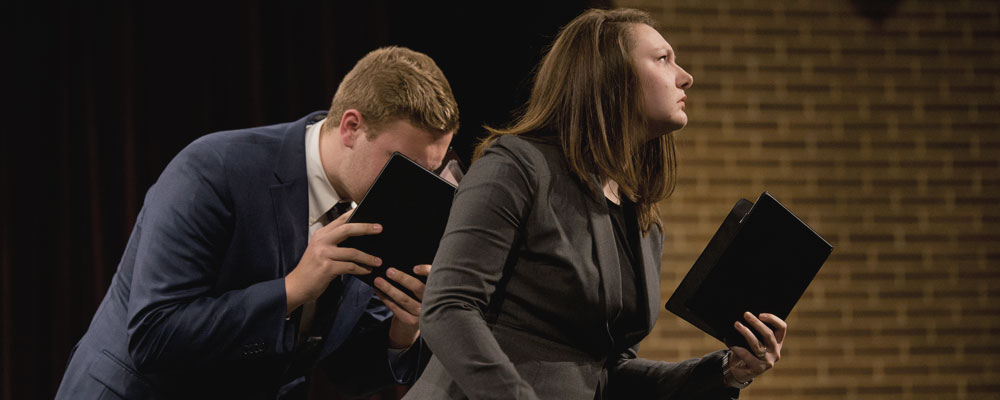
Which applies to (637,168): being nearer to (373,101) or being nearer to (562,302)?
(562,302)

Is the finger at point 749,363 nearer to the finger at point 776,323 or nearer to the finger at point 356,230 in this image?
the finger at point 776,323

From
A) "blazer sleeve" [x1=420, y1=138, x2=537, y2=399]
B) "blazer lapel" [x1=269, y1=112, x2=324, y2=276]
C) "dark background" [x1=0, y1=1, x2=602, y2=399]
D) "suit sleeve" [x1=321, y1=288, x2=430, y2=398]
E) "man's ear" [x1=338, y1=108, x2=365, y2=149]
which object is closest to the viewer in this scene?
"blazer sleeve" [x1=420, y1=138, x2=537, y2=399]

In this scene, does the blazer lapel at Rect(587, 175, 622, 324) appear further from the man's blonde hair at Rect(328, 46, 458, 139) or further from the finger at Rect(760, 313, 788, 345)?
the man's blonde hair at Rect(328, 46, 458, 139)

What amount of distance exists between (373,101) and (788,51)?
2466 mm

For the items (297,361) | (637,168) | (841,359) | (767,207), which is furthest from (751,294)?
(841,359)

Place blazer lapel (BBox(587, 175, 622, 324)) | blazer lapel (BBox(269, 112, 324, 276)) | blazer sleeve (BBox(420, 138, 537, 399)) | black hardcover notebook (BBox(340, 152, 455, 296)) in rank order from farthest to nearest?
blazer lapel (BBox(269, 112, 324, 276)) → black hardcover notebook (BBox(340, 152, 455, 296)) → blazer lapel (BBox(587, 175, 622, 324)) → blazer sleeve (BBox(420, 138, 537, 399))

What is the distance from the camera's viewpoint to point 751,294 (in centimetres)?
138

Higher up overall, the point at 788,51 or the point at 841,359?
the point at 788,51

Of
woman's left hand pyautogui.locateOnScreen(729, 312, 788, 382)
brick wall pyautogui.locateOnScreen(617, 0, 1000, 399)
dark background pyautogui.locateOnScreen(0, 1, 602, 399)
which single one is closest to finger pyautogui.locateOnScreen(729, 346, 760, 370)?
woman's left hand pyautogui.locateOnScreen(729, 312, 788, 382)

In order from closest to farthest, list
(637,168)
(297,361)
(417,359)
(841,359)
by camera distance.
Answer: (637,168) → (297,361) → (417,359) → (841,359)

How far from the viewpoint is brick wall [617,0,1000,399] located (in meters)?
3.76

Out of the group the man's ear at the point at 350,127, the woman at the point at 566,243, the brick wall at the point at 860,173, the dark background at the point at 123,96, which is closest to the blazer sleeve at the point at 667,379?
the woman at the point at 566,243

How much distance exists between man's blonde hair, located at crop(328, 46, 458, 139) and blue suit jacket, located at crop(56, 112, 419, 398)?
6.0 inches

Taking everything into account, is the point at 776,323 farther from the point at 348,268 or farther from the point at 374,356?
the point at 374,356
